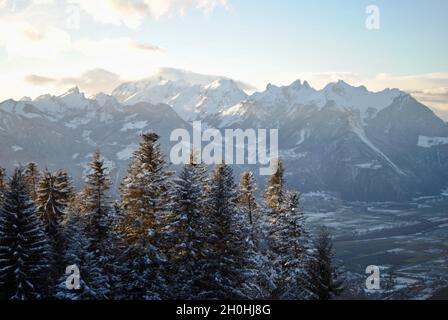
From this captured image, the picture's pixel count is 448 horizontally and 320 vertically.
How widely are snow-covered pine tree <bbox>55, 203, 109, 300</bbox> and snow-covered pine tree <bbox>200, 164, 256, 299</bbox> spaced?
7273 millimetres

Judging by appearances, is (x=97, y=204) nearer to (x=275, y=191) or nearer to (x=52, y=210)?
(x=52, y=210)

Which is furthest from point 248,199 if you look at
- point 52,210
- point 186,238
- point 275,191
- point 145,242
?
point 52,210

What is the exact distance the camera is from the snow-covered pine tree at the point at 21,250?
3194 centimetres

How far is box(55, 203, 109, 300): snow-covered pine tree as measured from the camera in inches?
1288

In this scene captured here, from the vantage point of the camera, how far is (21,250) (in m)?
32.8

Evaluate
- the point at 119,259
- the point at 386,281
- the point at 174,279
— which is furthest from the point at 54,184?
the point at 386,281

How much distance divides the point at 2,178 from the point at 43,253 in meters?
25.7

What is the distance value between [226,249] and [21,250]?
14399mm

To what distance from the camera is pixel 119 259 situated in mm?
33531

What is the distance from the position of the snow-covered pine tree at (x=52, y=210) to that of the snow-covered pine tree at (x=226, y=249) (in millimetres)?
13613

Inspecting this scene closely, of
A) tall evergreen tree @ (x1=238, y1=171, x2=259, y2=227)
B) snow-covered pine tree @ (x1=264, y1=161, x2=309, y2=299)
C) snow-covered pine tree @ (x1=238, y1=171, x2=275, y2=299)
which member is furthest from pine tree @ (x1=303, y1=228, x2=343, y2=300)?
tall evergreen tree @ (x1=238, y1=171, x2=259, y2=227)

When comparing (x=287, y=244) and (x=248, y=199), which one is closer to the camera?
(x=287, y=244)

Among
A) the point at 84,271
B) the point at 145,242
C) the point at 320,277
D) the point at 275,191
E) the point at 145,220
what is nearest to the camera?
the point at 145,242

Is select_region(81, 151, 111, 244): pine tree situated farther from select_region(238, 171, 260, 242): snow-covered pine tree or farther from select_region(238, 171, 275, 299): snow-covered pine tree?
select_region(238, 171, 260, 242): snow-covered pine tree
